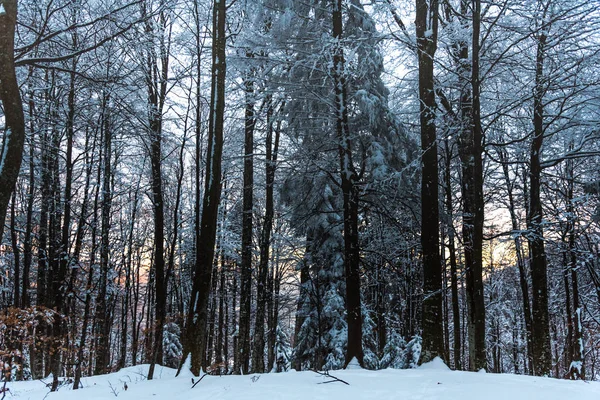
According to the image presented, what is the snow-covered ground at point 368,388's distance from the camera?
361cm

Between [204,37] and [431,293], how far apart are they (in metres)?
7.98

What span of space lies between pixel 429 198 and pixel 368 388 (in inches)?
163

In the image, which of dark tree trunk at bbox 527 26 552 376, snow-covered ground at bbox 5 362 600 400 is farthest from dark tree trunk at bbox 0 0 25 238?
dark tree trunk at bbox 527 26 552 376

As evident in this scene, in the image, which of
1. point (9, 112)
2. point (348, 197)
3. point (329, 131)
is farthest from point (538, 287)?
point (9, 112)

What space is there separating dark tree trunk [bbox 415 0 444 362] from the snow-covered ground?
1.78 meters

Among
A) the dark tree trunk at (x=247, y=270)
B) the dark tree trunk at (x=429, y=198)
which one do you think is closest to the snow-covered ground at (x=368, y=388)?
the dark tree trunk at (x=429, y=198)

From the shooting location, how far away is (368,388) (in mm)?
4117

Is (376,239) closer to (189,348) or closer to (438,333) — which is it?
(438,333)

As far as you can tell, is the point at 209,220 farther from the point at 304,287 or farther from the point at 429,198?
the point at 304,287

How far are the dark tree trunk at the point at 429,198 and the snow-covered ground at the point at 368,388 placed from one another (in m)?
1.78

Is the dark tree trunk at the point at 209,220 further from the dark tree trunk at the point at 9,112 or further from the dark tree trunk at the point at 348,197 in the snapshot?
the dark tree trunk at the point at 9,112

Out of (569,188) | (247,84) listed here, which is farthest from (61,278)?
(569,188)

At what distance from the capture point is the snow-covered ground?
361 centimetres

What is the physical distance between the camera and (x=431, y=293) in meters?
6.73
